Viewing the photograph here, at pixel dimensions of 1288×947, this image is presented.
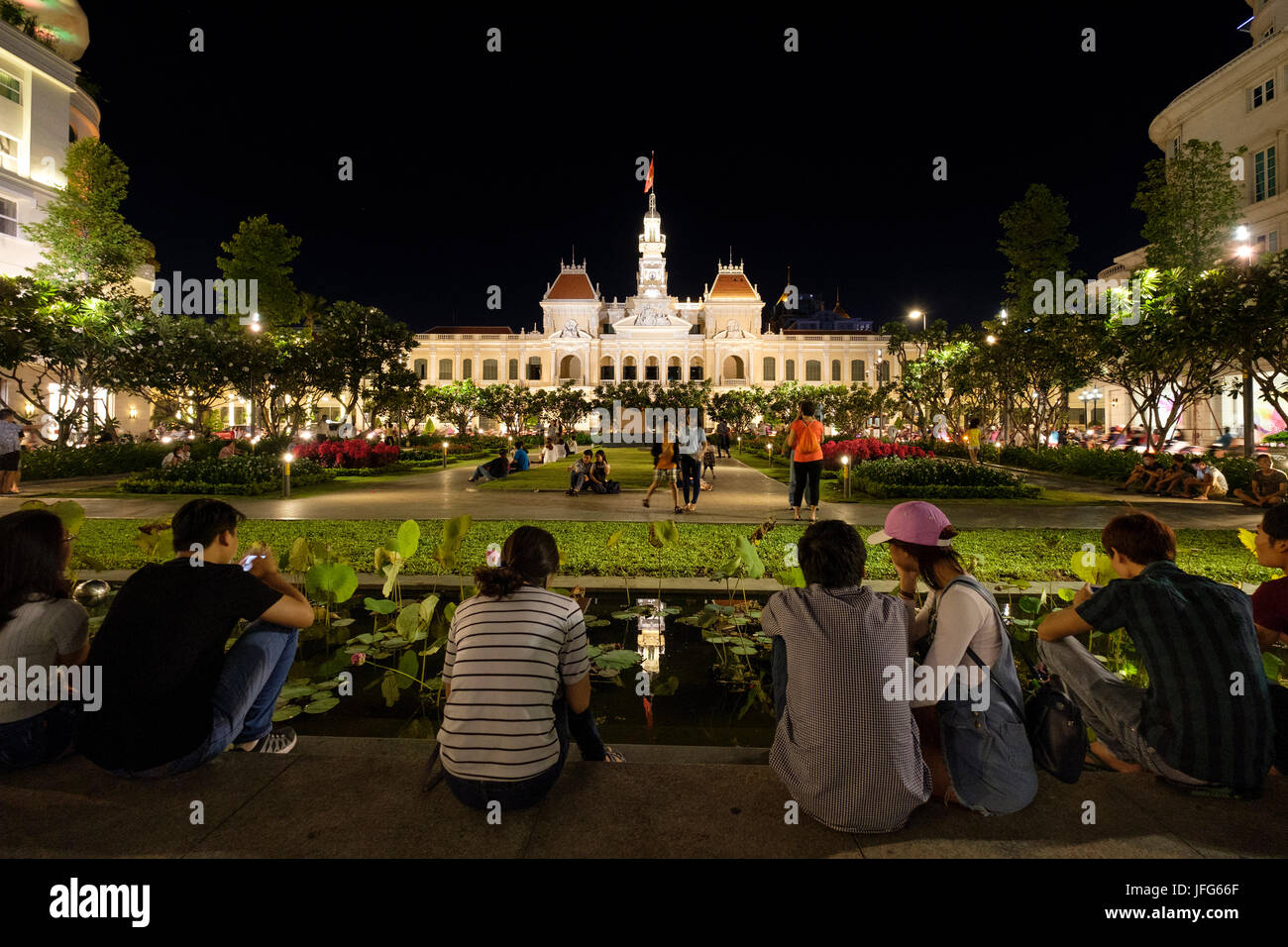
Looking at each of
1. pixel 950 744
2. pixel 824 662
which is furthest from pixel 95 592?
pixel 950 744

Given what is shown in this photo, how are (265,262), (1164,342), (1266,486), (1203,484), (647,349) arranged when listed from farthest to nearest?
(647,349) → (265,262) → (1164,342) → (1203,484) → (1266,486)

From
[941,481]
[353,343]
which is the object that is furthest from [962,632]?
[353,343]

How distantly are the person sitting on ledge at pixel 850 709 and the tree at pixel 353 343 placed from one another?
24.3 metres

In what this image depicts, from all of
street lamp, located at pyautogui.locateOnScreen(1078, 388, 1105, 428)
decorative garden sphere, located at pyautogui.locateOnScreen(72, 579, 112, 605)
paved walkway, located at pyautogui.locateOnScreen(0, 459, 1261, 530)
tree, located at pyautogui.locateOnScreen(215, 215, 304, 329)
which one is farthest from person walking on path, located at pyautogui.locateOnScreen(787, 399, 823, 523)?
street lamp, located at pyautogui.locateOnScreen(1078, 388, 1105, 428)

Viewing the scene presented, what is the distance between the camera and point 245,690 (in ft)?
8.71

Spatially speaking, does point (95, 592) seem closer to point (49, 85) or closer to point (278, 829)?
point (278, 829)

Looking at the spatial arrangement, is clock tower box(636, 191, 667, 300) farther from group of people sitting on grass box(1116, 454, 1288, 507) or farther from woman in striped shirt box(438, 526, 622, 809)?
woman in striped shirt box(438, 526, 622, 809)

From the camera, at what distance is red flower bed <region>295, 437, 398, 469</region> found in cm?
1984

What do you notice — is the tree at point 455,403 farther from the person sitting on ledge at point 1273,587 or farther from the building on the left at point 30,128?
the person sitting on ledge at point 1273,587

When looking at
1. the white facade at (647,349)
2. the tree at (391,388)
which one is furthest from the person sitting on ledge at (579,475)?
the white facade at (647,349)

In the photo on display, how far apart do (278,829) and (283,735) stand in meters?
0.86

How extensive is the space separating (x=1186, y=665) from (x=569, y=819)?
6.90ft

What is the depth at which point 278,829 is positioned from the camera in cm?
224

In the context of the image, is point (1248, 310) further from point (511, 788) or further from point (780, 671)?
point (511, 788)
